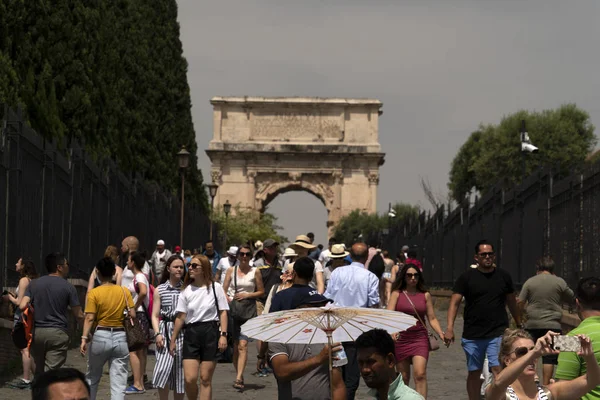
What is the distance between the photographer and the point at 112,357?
1073cm

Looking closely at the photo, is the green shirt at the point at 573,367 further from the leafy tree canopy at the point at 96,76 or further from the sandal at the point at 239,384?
the leafy tree canopy at the point at 96,76

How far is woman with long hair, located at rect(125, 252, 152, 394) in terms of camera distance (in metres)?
13.2

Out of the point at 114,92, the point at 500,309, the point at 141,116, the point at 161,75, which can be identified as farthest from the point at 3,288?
the point at 161,75

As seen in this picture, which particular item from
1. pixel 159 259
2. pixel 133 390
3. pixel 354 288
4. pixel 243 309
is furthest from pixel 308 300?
pixel 159 259

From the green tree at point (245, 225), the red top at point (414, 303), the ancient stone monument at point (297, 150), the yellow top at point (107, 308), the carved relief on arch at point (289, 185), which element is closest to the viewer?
the yellow top at point (107, 308)

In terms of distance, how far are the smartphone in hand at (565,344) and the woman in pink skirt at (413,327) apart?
17.9ft

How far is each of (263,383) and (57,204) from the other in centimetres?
436

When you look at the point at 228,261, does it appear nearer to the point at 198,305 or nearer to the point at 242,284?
the point at 242,284

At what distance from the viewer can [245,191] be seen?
79.2 m

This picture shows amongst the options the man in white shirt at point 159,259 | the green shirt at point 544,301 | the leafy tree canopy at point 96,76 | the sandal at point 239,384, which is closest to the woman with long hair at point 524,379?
the green shirt at point 544,301

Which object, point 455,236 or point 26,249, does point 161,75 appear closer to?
point 455,236

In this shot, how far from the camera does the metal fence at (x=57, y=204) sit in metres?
14.0

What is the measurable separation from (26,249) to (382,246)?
34.7m

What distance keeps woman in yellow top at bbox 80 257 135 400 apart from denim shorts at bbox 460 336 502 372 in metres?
2.90
